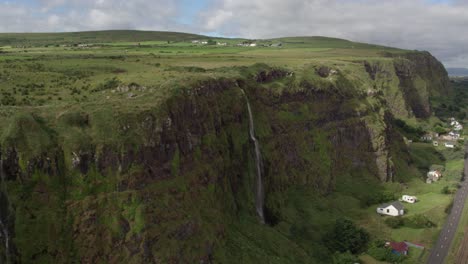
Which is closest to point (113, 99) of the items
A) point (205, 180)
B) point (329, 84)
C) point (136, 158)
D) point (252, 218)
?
point (136, 158)

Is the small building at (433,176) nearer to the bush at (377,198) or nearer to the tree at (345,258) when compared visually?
the bush at (377,198)

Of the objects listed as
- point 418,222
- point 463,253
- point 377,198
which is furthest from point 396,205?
point 463,253

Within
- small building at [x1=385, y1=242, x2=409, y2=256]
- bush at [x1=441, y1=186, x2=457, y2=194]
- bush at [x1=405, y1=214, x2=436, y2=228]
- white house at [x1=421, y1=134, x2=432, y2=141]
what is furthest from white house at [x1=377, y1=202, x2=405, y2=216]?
white house at [x1=421, y1=134, x2=432, y2=141]

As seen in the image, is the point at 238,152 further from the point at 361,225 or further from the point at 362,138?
the point at 362,138

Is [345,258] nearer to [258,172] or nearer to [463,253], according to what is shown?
[463,253]

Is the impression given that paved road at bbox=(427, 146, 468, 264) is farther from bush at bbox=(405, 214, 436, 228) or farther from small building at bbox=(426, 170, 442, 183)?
small building at bbox=(426, 170, 442, 183)
